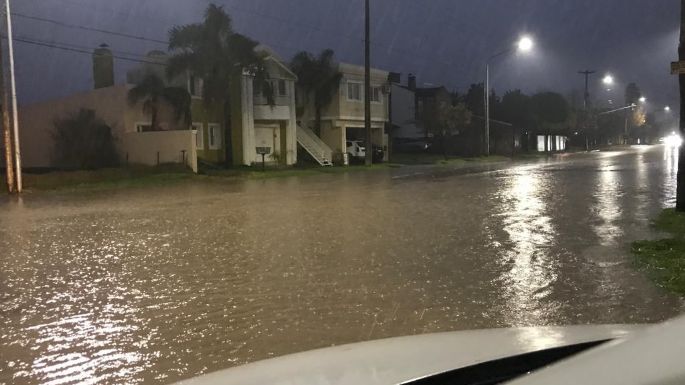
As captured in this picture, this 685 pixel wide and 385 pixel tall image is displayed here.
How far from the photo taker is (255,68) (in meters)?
36.9

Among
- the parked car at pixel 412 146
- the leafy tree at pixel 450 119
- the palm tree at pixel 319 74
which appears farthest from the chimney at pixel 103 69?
the parked car at pixel 412 146

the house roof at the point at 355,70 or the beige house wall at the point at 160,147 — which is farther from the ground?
the house roof at the point at 355,70

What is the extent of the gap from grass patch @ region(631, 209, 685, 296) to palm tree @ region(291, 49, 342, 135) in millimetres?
34674

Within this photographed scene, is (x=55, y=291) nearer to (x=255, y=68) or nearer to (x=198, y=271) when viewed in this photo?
(x=198, y=271)

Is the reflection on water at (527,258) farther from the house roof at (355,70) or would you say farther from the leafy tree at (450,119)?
the leafy tree at (450,119)

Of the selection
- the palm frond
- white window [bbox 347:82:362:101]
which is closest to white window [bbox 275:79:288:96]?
white window [bbox 347:82:362:101]

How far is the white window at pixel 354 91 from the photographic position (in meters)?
47.9

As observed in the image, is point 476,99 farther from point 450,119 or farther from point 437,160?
point 437,160

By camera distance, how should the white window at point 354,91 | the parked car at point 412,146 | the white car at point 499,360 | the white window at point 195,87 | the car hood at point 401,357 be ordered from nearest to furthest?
the white car at point 499,360, the car hood at point 401,357, the white window at point 195,87, the white window at point 354,91, the parked car at point 412,146

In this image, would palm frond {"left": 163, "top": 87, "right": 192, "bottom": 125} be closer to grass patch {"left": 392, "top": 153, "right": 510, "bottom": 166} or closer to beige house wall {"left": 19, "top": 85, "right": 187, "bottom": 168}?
beige house wall {"left": 19, "top": 85, "right": 187, "bottom": 168}

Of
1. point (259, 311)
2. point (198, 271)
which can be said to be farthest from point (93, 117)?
point (259, 311)

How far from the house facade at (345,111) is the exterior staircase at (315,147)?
0.09 m

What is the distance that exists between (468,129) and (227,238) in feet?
181

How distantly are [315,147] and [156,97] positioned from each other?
11.7 meters
